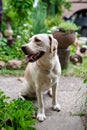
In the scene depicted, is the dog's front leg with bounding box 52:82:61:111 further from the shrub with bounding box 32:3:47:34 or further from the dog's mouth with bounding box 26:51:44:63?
the shrub with bounding box 32:3:47:34

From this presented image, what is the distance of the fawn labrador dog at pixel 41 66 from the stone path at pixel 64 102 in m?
0.11

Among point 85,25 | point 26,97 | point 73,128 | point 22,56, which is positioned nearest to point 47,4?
point 85,25

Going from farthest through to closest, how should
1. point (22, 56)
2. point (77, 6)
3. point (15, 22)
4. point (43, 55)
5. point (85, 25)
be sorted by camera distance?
point (77, 6) < point (85, 25) < point (15, 22) < point (22, 56) < point (43, 55)

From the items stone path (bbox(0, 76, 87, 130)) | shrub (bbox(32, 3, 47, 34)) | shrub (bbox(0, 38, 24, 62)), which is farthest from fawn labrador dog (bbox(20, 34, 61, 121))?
shrub (bbox(32, 3, 47, 34))

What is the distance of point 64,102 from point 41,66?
A: 77 centimetres

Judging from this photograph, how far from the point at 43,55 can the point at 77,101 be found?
3.20 feet

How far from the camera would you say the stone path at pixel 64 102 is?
10.3ft

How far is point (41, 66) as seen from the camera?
3.25m

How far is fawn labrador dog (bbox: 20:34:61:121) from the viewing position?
3.07m

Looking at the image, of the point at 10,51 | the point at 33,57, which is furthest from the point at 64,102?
the point at 10,51

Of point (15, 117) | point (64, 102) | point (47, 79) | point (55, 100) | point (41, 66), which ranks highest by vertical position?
point (41, 66)

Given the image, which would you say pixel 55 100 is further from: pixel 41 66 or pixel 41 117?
pixel 41 66

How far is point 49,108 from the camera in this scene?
360 cm

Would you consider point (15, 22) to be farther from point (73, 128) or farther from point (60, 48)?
point (73, 128)
